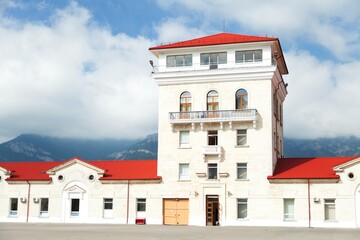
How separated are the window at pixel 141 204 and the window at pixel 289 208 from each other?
44.3 ft

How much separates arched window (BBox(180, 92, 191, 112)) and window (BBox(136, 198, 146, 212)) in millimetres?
9613

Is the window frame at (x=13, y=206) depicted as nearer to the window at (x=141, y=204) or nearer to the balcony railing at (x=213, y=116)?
the window at (x=141, y=204)

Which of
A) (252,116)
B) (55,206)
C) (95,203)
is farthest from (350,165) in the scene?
(55,206)

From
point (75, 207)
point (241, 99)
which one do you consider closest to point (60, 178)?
point (75, 207)

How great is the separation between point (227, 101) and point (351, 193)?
1390 cm

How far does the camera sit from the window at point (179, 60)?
2023 inches

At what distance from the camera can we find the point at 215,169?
4947 cm

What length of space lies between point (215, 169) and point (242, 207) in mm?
4314

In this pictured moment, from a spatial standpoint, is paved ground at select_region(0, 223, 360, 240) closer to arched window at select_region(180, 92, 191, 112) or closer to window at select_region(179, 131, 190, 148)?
window at select_region(179, 131, 190, 148)

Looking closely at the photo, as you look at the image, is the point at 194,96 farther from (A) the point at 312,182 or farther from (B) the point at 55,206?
(B) the point at 55,206

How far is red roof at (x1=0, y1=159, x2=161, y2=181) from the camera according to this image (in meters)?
52.1

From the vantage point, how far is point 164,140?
51.0 metres

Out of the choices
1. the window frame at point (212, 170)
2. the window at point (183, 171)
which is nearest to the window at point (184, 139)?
the window at point (183, 171)

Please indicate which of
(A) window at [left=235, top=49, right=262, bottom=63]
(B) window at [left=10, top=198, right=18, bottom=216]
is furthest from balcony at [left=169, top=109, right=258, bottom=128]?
(B) window at [left=10, top=198, right=18, bottom=216]
